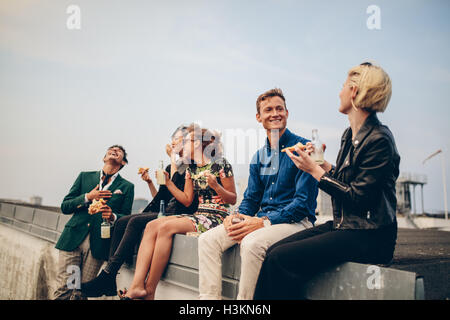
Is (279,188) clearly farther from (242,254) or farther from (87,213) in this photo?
(87,213)

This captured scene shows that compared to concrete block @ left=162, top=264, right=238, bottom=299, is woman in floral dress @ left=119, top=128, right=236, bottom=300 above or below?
above

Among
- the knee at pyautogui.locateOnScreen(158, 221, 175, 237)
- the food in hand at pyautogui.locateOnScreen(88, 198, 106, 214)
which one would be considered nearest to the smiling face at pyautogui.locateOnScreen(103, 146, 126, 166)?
the food in hand at pyautogui.locateOnScreen(88, 198, 106, 214)

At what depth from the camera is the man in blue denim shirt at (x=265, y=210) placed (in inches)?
115

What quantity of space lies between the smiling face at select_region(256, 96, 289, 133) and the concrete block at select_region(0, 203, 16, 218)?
1296 cm

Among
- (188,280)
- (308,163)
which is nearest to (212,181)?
(188,280)

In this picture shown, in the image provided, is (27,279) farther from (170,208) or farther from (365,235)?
(365,235)

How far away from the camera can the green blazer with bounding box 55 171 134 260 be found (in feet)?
18.3

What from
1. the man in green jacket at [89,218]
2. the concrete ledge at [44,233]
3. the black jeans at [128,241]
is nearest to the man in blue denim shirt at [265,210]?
the black jeans at [128,241]

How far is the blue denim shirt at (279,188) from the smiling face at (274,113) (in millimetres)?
116

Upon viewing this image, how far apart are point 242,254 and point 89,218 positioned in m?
3.44

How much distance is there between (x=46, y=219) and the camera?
1012cm

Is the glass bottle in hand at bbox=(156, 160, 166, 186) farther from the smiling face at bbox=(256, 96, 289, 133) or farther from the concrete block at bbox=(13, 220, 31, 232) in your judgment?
the concrete block at bbox=(13, 220, 31, 232)

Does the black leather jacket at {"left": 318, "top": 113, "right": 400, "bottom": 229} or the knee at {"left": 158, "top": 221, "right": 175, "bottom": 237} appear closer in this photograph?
the black leather jacket at {"left": 318, "top": 113, "right": 400, "bottom": 229}
